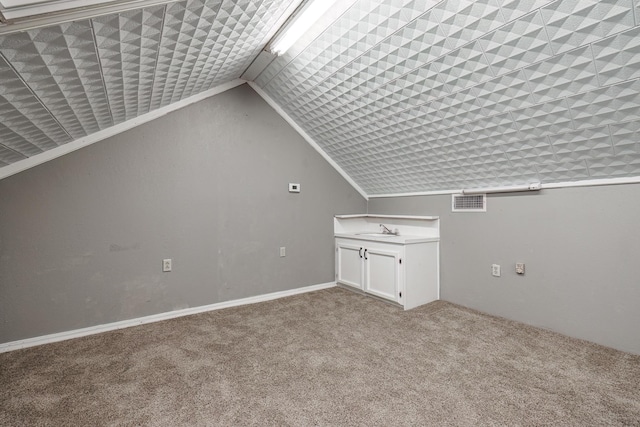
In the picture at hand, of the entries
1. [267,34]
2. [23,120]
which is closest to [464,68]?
[267,34]

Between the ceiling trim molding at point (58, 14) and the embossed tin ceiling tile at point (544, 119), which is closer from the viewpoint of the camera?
the ceiling trim molding at point (58, 14)

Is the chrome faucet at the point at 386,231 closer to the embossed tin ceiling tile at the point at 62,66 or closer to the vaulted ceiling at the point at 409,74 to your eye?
the vaulted ceiling at the point at 409,74

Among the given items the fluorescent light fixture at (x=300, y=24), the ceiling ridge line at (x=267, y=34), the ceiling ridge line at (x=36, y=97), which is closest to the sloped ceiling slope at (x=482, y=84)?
the fluorescent light fixture at (x=300, y=24)

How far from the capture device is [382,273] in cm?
328

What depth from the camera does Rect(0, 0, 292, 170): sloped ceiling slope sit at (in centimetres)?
126

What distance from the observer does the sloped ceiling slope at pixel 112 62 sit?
126 centimetres

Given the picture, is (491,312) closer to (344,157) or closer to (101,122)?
(344,157)

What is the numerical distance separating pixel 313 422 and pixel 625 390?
179cm

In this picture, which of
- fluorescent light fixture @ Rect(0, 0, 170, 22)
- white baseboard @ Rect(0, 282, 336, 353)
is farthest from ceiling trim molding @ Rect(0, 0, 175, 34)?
white baseboard @ Rect(0, 282, 336, 353)

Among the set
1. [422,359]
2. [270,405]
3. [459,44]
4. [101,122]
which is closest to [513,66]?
[459,44]

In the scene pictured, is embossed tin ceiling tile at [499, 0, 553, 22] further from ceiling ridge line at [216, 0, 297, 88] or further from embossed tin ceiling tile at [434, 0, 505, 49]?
ceiling ridge line at [216, 0, 297, 88]

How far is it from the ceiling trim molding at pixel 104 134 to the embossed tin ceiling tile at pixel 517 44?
246cm

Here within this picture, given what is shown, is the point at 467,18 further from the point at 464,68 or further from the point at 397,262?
the point at 397,262

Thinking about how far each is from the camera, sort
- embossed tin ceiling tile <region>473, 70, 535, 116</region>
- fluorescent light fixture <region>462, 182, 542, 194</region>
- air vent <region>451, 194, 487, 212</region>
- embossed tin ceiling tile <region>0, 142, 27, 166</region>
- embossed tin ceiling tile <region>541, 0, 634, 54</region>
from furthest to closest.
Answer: air vent <region>451, 194, 487, 212</region> → fluorescent light fixture <region>462, 182, 542, 194</region> → embossed tin ceiling tile <region>0, 142, 27, 166</region> → embossed tin ceiling tile <region>473, 70, 535, 116</region> → embossed tin ceiling tile <region>541, 0, 634, 54</region>
